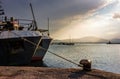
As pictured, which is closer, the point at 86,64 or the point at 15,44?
the point at 86,64

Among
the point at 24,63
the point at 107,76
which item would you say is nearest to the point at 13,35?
the point at 24,63

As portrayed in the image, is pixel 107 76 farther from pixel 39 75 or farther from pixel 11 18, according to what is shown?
pixel 11 18

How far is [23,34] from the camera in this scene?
88.1 ft

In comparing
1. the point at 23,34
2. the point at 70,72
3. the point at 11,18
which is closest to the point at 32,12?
the point at 11,18

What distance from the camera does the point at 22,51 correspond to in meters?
26.8

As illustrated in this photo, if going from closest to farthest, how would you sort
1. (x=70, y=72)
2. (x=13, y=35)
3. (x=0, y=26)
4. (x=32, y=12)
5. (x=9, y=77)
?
(x=9, y=77) → (x=70, y=72) → (x=13, y=35) → (x=0, y=26) → (x=32, y=12)

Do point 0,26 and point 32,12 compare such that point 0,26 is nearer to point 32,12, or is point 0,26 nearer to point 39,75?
point 32,12

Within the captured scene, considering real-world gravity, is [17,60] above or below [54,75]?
below

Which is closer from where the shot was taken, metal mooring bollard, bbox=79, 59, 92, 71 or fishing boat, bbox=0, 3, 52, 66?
metal mooring bollard, bbox=79, 59, 92, 71

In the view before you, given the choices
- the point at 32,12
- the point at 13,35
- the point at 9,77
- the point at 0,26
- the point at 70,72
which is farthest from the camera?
the point at 32,12

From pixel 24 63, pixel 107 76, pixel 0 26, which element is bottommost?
pixel 24 63

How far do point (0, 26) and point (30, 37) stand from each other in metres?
4.67

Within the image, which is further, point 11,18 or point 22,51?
point 11,18

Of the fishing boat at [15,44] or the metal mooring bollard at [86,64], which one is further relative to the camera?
the fishing boat at [15,44]
